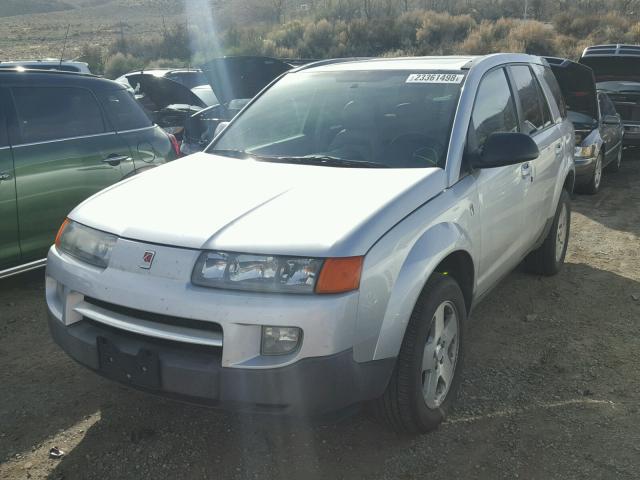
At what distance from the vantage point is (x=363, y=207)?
9.15ft

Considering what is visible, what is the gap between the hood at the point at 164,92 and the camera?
29.3ft

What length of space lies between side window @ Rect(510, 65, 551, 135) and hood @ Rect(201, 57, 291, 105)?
3877mm

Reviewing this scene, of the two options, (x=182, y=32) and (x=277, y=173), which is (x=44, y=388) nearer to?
(x=277, y=173)

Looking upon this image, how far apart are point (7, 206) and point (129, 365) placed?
253cm

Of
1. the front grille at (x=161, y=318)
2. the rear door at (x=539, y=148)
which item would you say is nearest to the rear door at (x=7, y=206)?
the front grille at (x=161, y=318)

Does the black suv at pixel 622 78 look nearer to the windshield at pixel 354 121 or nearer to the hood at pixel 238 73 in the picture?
the hood at pixel 238 73

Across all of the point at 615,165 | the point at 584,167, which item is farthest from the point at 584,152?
the point at 615,165

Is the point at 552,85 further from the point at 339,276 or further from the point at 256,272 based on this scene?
the point at 256,272

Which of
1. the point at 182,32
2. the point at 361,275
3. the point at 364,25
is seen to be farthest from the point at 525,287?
the point at 182,32

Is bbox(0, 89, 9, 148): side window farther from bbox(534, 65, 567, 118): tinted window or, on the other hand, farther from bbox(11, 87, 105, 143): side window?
bbox(534, 65, 567, 118): tinted window

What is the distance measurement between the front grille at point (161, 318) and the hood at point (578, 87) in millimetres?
7094

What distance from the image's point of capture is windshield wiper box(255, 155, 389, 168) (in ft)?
11.2

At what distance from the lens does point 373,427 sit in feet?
10.5

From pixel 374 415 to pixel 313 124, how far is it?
1.80 m
